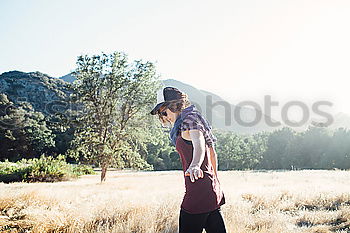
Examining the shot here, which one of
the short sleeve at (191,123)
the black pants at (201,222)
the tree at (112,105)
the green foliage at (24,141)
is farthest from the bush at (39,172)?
the green foliage at (24,141)

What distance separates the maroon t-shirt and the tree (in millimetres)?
17534

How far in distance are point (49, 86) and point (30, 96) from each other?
1009cm

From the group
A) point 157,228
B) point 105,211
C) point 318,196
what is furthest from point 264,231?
point 318,196

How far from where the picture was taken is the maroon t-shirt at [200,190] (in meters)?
2.39

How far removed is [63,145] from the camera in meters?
57.4

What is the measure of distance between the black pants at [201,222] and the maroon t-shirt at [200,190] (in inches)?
2.0

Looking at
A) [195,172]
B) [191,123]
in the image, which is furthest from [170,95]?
[195,172]

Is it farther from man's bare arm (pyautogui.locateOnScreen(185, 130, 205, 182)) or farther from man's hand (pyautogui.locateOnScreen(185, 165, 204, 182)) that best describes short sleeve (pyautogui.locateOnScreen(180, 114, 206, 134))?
man's hand (pyautogui.locateOnScreen(185, 165, 204, 182))

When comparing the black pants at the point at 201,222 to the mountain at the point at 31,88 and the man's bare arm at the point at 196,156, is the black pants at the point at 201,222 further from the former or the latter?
the mountain at the point at 31,88

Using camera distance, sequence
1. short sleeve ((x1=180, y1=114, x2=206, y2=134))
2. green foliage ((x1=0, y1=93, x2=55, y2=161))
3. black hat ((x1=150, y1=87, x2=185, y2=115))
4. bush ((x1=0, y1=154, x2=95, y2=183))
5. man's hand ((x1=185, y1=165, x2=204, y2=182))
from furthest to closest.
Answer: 1. green foliage ((x1=0, y1=93, x2=55, y2=161))
2. bush ((x1=0, y1=154, x2=95, y2=183))
3. black hat ((x1=150, y1=87, x2=185, y2=115))
4. short sleeve ((x1=180, y1=114, x2=206, y2=134))
5. man's hand ((x1=185, y1=165, x2=204, y2=182))

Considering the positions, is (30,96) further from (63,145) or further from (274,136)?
(274,136)

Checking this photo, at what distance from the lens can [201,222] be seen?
2.42 m

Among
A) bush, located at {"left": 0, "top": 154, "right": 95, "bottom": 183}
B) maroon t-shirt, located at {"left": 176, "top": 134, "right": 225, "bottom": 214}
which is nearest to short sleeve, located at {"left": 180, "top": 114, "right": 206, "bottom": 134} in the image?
maroon t-shirt, located at {"left": 176, "top": 134, "right": 225, "bottom": 214}

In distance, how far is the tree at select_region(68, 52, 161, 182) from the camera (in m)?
19.9
